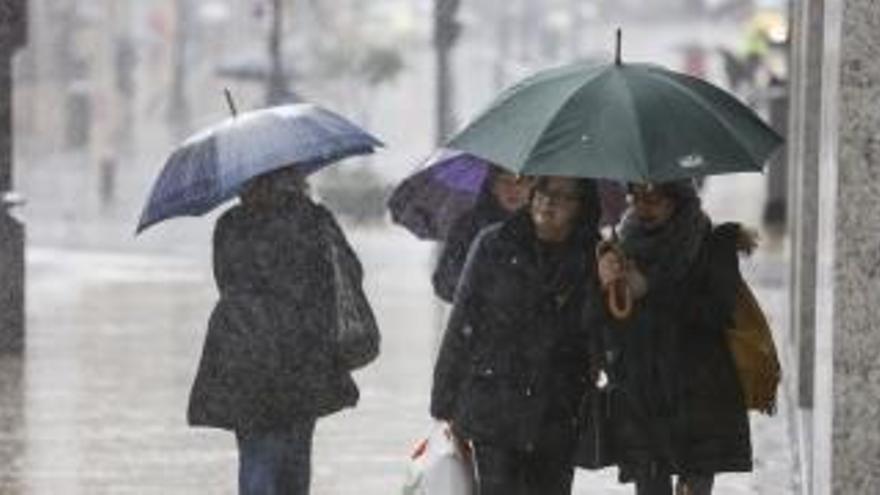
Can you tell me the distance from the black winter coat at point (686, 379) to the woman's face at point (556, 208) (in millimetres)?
427

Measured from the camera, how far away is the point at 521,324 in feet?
24.8

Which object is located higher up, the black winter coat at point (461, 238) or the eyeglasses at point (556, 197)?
the eyeglasses at point (556, 197)

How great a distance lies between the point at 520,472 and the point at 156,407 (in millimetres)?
6847

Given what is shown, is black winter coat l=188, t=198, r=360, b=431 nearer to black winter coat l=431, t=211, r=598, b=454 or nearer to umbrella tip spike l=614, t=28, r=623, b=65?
black winter coat l=431, t=211, r=598, b=454

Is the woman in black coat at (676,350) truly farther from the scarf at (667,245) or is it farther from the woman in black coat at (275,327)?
the woman in black coat at (275,327)

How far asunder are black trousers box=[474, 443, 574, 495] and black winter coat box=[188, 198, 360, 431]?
89 centimetres

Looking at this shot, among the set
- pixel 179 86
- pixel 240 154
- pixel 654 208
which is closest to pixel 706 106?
pixel 654 208

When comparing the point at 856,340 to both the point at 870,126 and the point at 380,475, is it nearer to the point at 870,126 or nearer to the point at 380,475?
the point at 870,126

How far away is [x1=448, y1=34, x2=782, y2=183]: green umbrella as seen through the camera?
730cm

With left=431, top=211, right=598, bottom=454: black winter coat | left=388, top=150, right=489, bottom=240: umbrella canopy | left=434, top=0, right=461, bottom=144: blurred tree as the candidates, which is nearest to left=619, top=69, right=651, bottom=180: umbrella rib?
left=431, top=211, right=598, bottom=454: black winter coat

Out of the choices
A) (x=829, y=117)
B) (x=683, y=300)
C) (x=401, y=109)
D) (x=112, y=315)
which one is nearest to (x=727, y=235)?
(x=683, y=300)

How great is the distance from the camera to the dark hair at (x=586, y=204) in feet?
24.7

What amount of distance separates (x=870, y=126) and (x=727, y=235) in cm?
115

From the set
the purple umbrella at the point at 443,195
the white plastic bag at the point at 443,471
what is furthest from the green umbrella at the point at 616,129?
the purple umbrella at the point at 443,195
